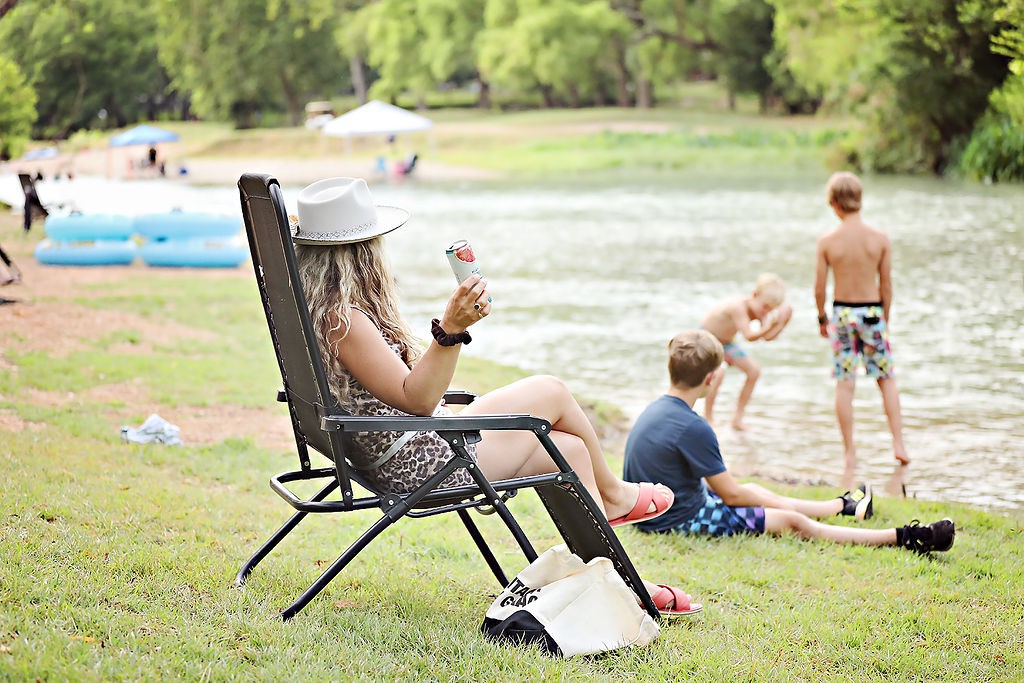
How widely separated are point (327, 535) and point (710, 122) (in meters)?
47.6

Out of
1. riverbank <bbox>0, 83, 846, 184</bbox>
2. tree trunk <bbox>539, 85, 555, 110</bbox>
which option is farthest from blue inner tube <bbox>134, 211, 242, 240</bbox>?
tree trunk <bbox>539, 85, 555, 110</bbox>

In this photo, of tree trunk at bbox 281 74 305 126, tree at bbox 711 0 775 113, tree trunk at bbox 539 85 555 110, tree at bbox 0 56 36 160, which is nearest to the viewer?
tree at bbox 0 56 36 160

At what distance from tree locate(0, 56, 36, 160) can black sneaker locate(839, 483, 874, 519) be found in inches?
934

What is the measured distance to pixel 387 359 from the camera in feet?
11.4

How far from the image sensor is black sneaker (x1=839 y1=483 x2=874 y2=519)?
17.3 ft

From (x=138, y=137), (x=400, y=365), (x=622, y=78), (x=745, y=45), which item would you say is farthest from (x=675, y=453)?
(x=622, y=78)

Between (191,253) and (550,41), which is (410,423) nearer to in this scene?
(191,253)

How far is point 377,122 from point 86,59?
12693 mm

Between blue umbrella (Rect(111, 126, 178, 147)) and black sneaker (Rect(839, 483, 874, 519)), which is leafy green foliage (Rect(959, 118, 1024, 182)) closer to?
black sneaker (Rect(839, 483, 874, 519))

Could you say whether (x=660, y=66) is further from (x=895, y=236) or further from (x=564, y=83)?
(x=895, y=236)

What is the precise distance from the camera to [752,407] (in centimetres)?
849

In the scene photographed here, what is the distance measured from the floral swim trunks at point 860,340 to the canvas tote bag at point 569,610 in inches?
149

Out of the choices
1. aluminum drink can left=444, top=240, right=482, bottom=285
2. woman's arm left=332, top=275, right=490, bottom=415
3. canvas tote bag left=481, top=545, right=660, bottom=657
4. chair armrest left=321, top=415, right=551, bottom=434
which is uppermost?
aluminum drink can left=444, top=240, right=482, bottom=285

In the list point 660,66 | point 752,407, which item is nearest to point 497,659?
point 752,407
